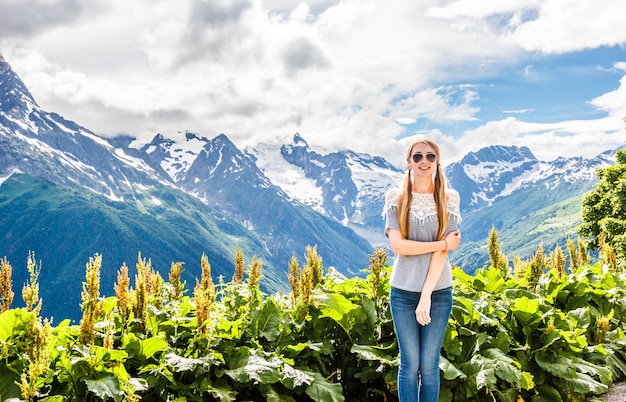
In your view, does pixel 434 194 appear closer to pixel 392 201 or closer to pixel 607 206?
pixel 392 201

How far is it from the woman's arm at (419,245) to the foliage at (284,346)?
1361 mm

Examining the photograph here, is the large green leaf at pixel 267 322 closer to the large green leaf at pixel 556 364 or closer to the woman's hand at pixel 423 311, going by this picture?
the woman's hand at pixel 423 311

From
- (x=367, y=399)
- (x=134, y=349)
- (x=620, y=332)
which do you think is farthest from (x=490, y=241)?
(x=134, y=349)

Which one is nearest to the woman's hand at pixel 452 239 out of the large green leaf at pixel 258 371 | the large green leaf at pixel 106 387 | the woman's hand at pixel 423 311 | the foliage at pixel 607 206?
the woman's hand at pixel 423 311

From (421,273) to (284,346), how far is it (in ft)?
6.57

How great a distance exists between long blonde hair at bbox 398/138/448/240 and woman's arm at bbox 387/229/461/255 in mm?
98

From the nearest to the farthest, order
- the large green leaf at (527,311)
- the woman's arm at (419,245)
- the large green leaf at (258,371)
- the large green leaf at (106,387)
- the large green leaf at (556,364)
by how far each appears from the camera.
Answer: the large green leaf at (106,387)
the large green leaf at (258,371)
the woman's arm at (419,245)
the large green leaf at (556,364)
the large green leaf at (527,311)

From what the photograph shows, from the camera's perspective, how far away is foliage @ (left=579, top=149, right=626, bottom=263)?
1433 inches

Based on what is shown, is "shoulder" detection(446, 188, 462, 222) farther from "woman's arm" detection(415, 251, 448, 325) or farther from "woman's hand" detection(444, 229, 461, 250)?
"woman's arm" detection(415, 251, 448, 325)

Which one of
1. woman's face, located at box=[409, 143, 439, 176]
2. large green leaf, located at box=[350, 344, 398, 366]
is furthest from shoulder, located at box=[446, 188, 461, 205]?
large green leaf, located at box=[350, 344, 398, 366]

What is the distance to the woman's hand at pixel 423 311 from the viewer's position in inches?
234

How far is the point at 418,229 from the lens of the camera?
6336 mm

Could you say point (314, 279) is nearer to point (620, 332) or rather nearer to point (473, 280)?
point (473, 280)

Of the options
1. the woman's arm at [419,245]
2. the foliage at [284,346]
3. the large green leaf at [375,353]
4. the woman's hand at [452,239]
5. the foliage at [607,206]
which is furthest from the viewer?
the foliage at [607,206]
